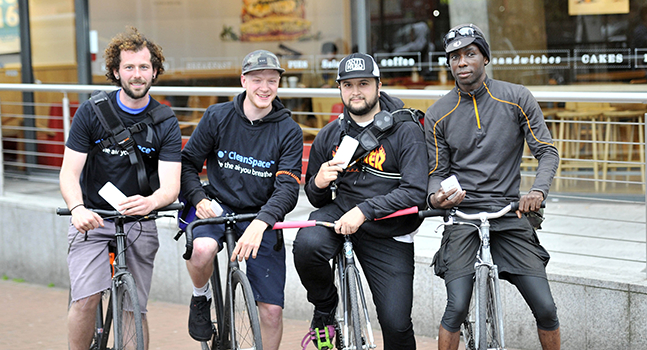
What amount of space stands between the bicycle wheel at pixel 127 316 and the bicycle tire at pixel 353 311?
113 cm

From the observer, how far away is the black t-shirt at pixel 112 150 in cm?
423

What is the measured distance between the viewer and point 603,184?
7754 millimetres

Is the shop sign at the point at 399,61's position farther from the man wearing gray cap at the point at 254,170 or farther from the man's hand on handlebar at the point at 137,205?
the man's hand on handlebar at the point at 137,205

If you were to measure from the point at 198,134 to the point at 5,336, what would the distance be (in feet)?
9.10

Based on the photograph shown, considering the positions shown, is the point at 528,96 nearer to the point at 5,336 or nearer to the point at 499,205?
the point at 499,205

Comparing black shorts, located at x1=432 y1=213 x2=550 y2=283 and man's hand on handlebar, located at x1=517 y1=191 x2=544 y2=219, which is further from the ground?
man's hand on handlebar, located at x1=517 y1=191 x2=544 y2=219

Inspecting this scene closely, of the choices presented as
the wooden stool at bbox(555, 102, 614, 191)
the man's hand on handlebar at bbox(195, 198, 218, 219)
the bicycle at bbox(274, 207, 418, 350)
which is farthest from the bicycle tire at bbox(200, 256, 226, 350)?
the wooden stool at bbox(555, 102, 614, 191)

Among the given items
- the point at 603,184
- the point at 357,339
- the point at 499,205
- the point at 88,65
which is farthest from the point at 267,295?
the point at 88,65

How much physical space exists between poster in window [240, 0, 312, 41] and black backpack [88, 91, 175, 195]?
4910mm

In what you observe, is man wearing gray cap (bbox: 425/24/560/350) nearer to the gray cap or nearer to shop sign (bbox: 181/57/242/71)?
the gray cap

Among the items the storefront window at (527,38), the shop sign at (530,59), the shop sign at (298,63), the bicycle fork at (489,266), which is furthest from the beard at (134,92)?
the shop sign at (530,59)

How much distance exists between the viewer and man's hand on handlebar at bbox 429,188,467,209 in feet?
12.5

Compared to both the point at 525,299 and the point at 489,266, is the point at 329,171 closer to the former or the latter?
the point at 489,266

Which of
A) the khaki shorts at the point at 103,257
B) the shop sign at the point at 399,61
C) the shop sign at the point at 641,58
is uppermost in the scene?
the shop sign at the point at 399,61
